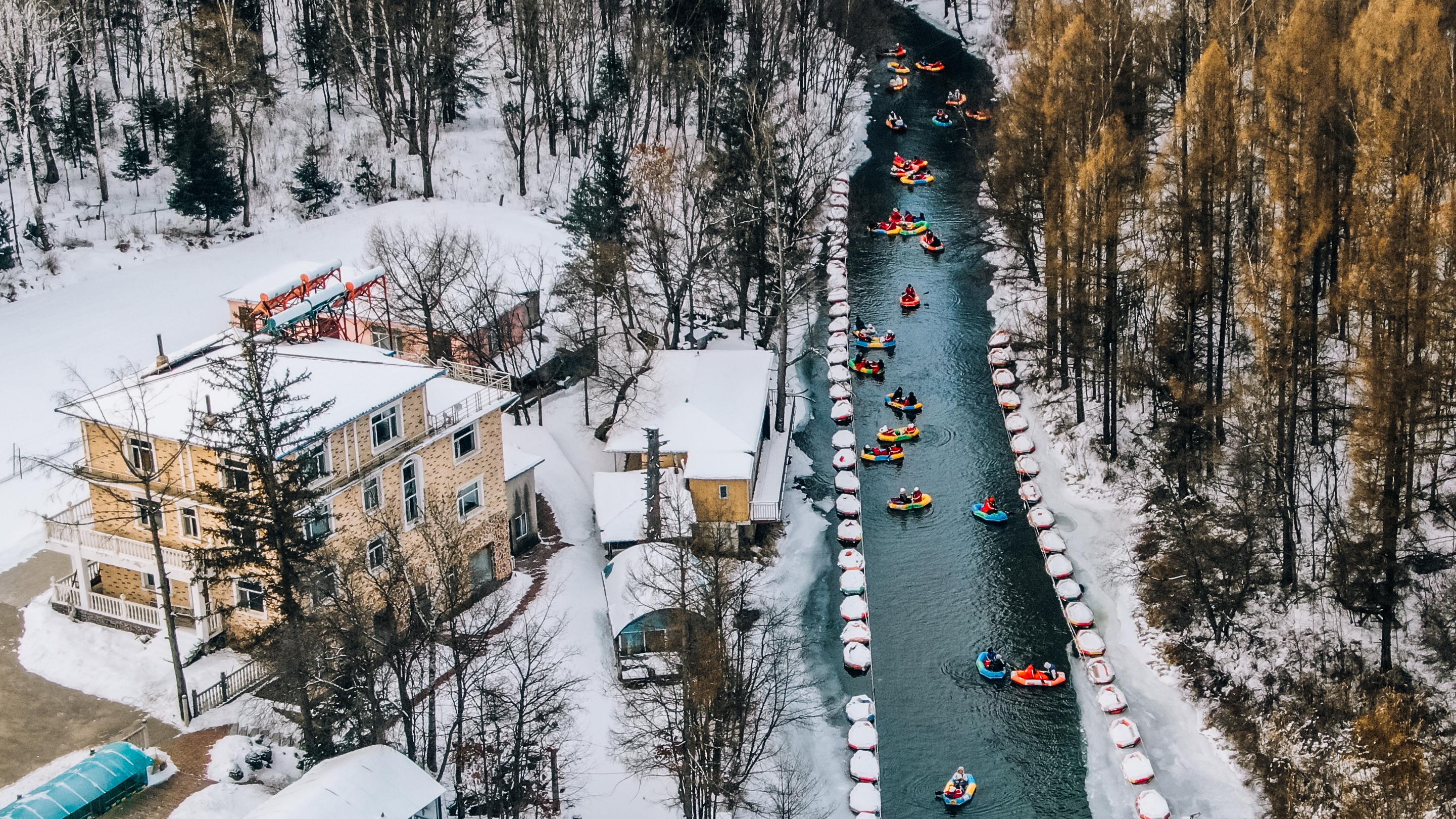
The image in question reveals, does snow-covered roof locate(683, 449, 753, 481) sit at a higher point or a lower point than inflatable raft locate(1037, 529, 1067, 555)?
higher

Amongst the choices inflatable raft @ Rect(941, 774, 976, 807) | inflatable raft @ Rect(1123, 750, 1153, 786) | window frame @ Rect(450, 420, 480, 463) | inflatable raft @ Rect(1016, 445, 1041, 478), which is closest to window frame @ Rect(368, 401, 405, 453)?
window frame @ Rect(450, 420, 480, 463)

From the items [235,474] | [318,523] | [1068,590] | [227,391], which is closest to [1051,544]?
[1068,590]

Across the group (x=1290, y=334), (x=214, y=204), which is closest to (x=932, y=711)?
(x=1290, y=334)

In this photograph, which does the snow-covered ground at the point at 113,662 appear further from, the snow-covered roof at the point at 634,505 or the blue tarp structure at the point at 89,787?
the snow-covered roof at the point at 634,505

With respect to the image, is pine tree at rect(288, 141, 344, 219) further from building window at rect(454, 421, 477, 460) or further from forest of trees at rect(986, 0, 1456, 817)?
forest of trees at rect(986, 0, 1456, 817)

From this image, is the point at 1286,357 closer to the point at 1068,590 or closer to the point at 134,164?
the point at 1068,590

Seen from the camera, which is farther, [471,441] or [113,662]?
[471,441]

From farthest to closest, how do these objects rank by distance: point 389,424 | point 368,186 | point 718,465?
point 368,186 → point 718,465 → point 389,424
